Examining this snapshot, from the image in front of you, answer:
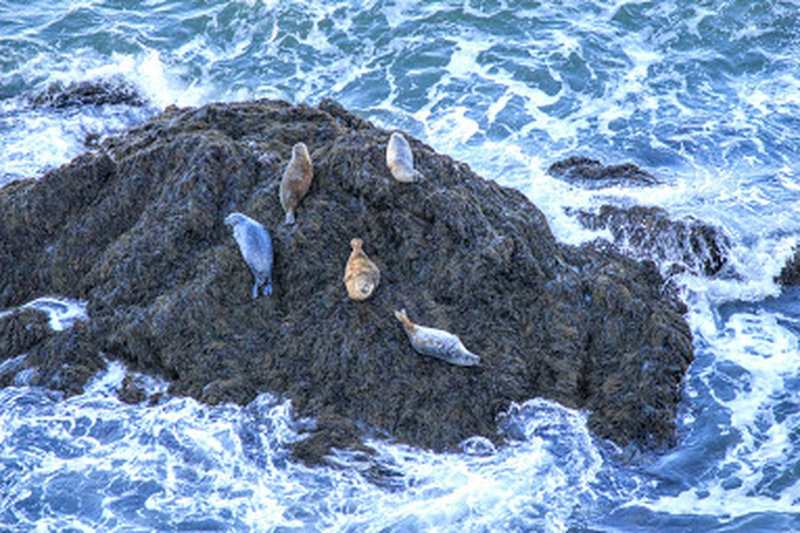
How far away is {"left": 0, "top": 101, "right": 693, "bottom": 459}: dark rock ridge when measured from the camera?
22.6ft

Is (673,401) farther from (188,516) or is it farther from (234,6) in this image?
(234,6)

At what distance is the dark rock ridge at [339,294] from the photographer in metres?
6.89

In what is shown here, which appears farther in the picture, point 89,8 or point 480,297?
point 89,8

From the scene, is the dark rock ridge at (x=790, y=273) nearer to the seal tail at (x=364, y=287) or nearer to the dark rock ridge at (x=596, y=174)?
the dark rock ridge at (x=596, y=174)

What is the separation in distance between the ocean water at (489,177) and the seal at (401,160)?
89.3 inches

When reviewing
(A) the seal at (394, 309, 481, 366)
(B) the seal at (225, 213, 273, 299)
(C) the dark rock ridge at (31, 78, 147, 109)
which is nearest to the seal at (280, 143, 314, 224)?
(B) the seal at (225, 213, 273, 299)

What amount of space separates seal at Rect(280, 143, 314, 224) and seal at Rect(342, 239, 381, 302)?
0.74m

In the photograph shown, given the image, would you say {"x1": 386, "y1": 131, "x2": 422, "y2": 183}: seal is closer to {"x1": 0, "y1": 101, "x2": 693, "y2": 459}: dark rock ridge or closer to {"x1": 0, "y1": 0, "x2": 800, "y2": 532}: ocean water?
{"x1": 0, "y1": 101, "x2": 693, "y2": 459}: dark rock ridge

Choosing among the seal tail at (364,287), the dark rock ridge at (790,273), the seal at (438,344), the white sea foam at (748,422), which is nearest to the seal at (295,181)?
the seal tail at (364,287)

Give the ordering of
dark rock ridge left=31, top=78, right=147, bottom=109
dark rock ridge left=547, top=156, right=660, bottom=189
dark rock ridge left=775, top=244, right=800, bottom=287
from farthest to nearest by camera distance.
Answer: dark rock ridge left=31, top=78, right=147, bottom=109 < dark rock ridge left=547, top=156, right=660, bottom=189 < dark rock ridge left=775, top=244, right=800, bottom=287

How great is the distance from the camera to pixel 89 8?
17453mm

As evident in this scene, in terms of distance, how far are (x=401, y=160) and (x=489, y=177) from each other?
408cm

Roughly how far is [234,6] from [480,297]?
466 inches

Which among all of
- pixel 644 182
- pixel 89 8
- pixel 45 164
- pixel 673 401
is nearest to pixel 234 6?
pixel 89 8
